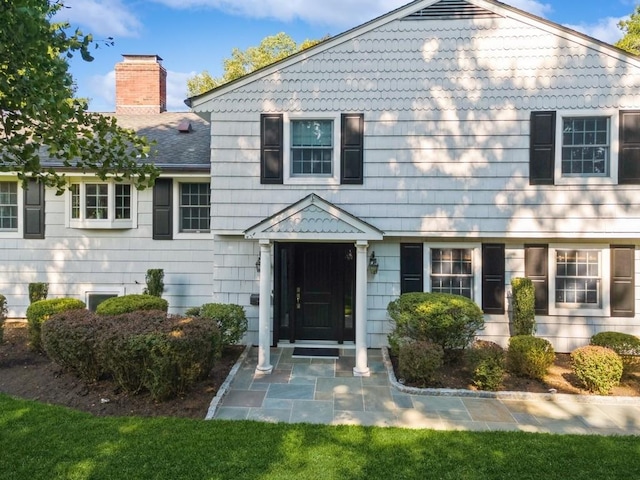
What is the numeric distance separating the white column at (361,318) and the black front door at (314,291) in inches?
52.1

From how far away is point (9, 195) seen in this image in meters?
10.2

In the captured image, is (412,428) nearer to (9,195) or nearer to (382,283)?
(382,283)

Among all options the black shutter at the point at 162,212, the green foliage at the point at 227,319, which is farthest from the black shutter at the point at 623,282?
the black shutter at the point at 162,212

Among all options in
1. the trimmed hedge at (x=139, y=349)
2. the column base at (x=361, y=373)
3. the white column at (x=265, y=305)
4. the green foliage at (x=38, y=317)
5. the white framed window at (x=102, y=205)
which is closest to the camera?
the trimmed hedge at (x=139, y=349)

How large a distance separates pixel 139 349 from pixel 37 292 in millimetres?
5735

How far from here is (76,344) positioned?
595 centimetres

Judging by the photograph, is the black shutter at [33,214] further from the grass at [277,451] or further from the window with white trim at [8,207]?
the grass at [277,451]

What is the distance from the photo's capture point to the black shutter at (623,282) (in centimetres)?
808

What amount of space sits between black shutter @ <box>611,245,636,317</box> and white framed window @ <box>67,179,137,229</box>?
34.5 ft

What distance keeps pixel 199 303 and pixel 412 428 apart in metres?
6.31

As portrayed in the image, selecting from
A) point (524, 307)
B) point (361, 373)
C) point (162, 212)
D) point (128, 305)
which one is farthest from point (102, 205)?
point (524, 307)

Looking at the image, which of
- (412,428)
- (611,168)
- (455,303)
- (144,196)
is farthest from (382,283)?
(144,196)

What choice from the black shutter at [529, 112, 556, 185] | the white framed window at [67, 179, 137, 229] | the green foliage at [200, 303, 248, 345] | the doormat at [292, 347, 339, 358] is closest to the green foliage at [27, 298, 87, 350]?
the white framed window at [67, 179, 137, 229]

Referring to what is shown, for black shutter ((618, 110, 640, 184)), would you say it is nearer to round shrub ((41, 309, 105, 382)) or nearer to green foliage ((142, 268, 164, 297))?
round shrub ((41, 309, 105, 382))
